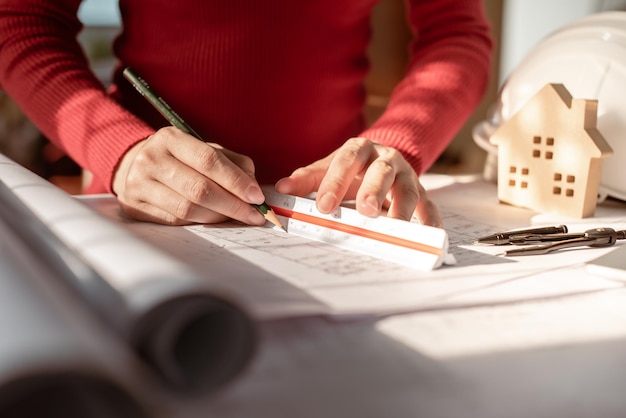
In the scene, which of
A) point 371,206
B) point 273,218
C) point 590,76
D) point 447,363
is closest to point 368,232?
point 371,206

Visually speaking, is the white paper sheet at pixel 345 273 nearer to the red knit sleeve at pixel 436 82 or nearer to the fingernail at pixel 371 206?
the fingernail at pixel 371 206

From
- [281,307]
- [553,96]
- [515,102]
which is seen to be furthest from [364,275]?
[515,102]

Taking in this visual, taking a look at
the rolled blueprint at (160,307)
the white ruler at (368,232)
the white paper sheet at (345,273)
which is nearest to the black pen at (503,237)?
the white paper sheet at (345,273)

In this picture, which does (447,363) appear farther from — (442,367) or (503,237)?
(503,237)

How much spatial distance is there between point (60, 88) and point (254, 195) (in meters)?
0.43

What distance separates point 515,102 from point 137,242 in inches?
30.4

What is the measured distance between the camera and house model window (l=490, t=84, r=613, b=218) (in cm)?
87

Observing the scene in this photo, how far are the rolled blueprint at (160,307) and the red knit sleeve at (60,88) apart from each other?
1.60ft

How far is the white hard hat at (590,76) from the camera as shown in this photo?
0.93 meters

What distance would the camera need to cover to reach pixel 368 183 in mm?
708

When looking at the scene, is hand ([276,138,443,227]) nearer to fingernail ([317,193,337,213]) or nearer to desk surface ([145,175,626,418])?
fingernail ([317,193,337,213])

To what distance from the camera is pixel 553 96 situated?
0.89 m

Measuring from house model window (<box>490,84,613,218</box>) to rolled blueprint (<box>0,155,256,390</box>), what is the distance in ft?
2.10

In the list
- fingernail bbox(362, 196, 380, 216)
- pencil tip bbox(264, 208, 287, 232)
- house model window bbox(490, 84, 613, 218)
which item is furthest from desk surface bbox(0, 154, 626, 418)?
house model window bbox(490, 84, 613, 218)
